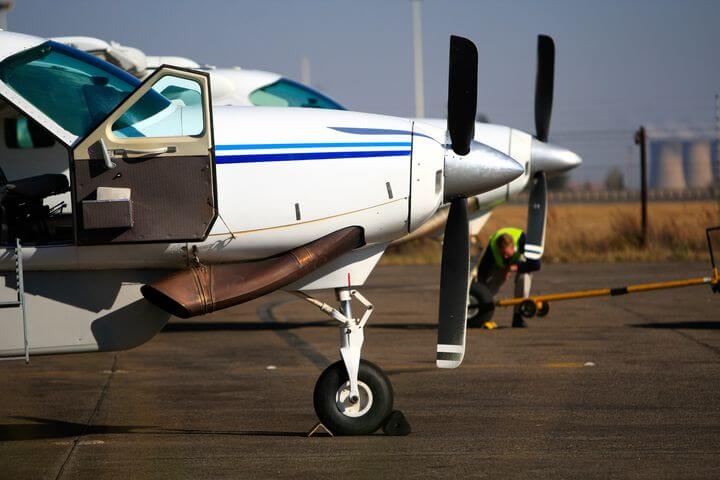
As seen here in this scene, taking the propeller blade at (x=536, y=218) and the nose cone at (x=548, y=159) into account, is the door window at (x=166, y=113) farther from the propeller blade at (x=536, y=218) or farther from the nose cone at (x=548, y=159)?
the nose cone at (x=548, y=159)

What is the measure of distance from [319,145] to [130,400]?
3180mm

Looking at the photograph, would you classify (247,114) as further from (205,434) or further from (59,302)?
(205,434)

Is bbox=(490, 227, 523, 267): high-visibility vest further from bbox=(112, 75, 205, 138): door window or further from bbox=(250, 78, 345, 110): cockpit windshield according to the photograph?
bbox=(112, 75, 205, 138): door window

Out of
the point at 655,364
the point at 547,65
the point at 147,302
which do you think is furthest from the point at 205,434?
the point at 547,65

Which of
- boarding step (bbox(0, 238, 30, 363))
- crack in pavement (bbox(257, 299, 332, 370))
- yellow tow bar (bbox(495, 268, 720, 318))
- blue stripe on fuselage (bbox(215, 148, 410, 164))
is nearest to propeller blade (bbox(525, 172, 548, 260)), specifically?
yellow tow bar (bbox(495, 268, 720, 318))

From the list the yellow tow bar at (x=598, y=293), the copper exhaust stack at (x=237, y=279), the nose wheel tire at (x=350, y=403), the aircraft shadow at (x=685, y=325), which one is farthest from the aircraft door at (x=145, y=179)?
the aircraft shadow at (x=685, y=325)

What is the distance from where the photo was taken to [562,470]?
618cm

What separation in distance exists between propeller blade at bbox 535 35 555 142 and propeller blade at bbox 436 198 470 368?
5301 mm

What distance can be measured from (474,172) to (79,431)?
10.5 feet

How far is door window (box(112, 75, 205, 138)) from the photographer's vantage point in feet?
21.9

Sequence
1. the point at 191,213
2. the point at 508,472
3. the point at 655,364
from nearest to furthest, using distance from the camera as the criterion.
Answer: the point at 508,472 → the point at 191,213 → the point at 655,364

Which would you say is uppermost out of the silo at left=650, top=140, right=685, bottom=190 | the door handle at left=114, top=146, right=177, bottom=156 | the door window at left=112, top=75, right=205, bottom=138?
the door window at left=112, top=75, right=205, bottom=138

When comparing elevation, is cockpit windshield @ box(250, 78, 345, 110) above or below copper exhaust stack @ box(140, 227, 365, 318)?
above

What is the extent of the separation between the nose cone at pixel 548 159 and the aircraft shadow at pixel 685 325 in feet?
6.40
